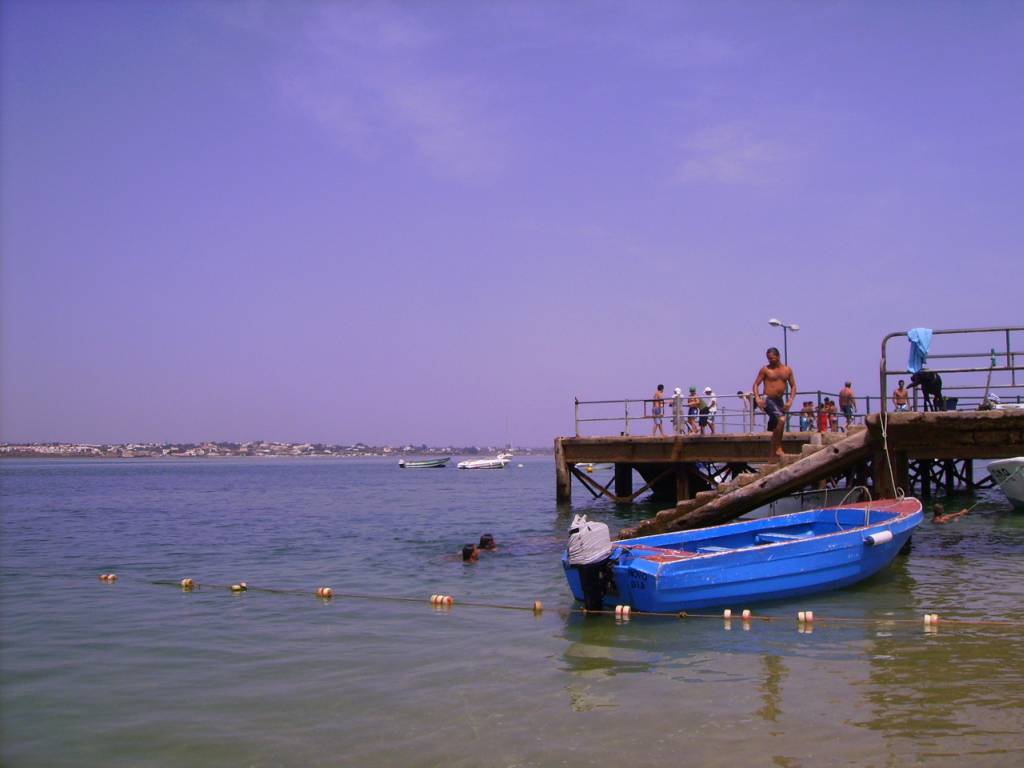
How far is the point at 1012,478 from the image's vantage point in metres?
25.4

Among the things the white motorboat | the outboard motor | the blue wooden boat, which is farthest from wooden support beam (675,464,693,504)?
the outboard motor

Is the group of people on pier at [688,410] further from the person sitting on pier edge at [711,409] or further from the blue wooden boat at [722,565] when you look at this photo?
the blue wooden boat at [722,565]

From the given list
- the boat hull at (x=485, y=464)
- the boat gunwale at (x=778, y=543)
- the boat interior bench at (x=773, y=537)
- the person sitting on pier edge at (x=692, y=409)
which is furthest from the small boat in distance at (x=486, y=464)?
the boat interior bench at (x=773, y=537)

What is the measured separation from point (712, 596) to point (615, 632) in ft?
5.05

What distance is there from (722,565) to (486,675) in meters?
3.93

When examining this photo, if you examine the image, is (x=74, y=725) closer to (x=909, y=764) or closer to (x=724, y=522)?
(x=909, y=764)

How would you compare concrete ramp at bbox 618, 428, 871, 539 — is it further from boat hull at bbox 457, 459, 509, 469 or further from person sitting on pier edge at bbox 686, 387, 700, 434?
boat hull at bbox 457, 459, 509, 469

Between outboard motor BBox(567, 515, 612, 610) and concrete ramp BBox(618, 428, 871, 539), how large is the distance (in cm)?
393

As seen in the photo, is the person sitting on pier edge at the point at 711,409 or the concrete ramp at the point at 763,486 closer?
the concrete ramp at the point at 763,486

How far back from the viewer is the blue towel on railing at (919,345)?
14.9 meters

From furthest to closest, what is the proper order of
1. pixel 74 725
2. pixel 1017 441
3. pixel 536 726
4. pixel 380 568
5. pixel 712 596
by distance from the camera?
pixel 380 568
pixel 1017 441
pixel 712 596
pixel 74 725
pixel 536 726

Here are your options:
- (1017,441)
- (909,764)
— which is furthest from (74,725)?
(1017,441)

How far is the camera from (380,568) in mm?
17641

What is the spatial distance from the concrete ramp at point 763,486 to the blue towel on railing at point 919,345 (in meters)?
1.43
